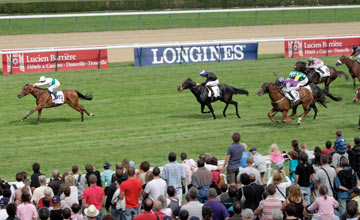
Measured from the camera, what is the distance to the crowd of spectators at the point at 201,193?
352 inches

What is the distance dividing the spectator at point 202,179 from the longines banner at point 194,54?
65.7 ft

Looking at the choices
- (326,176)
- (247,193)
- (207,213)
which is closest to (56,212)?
(207,213)

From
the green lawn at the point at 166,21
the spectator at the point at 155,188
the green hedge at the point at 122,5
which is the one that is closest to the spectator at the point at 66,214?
the spectator at the point at 155,188

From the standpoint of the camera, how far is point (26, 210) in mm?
9195

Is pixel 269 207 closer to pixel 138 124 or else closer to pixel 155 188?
pixel 155 188

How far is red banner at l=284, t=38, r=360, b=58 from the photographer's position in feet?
111

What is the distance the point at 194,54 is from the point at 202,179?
69.1ft

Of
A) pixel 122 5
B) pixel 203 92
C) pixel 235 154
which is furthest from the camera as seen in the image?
pixel 122 5

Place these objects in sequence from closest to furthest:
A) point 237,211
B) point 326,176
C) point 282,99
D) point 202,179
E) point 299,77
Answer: point 237,211 < point 326,176 < point 202,179 < point 282,99 < point 299,77

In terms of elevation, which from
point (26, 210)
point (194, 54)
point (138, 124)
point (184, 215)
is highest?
point (194, 54)

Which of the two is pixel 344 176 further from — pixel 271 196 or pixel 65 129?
pixel 65 129

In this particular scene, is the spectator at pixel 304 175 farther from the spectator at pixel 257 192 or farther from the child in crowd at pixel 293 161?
the spectator at pixel 257 192

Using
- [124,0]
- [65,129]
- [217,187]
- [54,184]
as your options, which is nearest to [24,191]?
[54,184]

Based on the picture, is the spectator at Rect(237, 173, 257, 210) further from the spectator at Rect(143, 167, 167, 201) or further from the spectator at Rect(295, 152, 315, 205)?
the spectator at Rect(295, 152, 315, 205)
